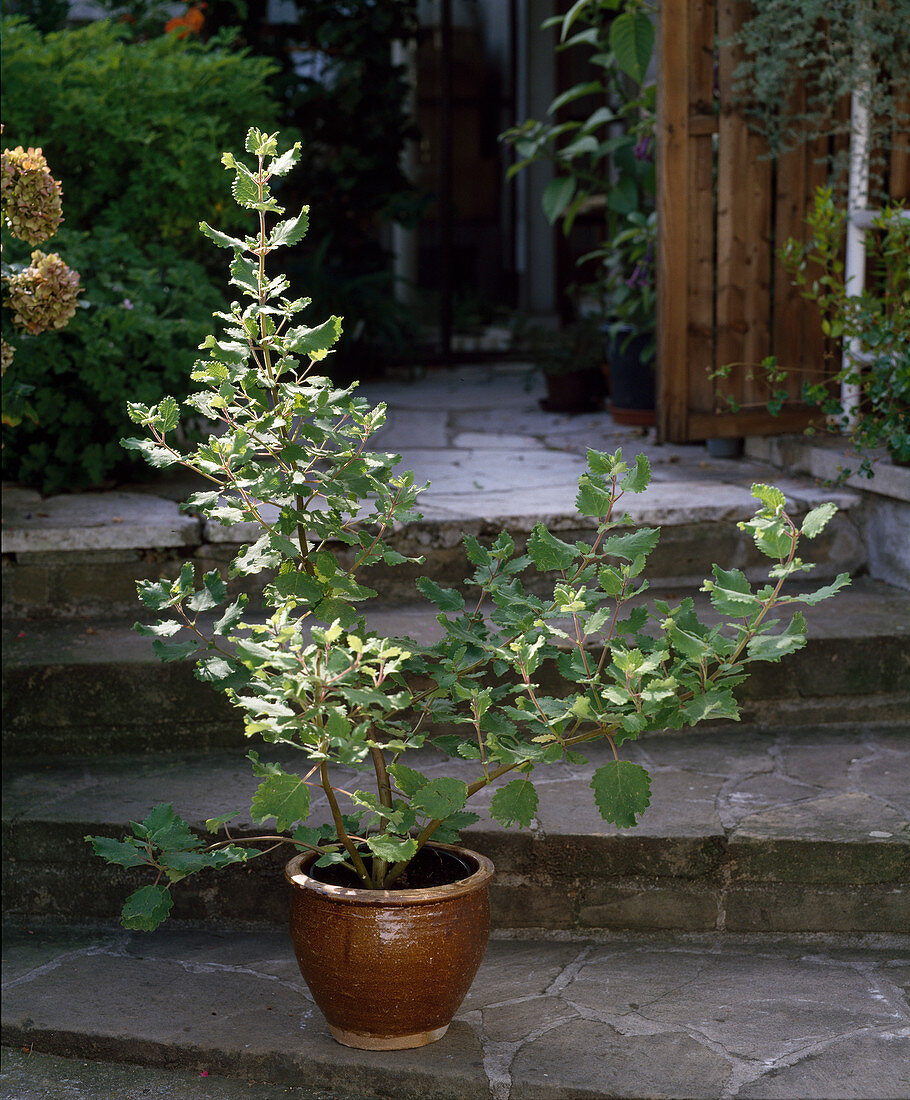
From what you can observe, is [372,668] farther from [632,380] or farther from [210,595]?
[632,380]

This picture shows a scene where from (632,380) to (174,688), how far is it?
280cm

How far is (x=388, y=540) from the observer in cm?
337

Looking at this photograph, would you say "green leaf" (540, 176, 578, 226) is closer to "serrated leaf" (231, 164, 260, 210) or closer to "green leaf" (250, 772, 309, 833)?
"serrated leaf" (231, 164, 260, 210)

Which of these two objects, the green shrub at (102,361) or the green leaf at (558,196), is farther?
the green leaf at (558,196)

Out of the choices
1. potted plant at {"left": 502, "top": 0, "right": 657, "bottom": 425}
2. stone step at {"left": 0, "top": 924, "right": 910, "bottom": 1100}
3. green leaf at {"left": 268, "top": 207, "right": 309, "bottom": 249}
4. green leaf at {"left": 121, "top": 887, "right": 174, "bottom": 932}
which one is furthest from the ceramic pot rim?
potted plant at {"left": 502, "top": 0, "right": 657, "bottom": 425}

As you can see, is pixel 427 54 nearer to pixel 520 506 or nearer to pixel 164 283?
Result: pixel 164 283

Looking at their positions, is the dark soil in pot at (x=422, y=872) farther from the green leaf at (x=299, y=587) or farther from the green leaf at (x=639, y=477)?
the green leaf at (x=639, y=477)

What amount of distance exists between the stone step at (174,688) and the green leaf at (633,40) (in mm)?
2239

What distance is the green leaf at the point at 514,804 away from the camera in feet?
6.10

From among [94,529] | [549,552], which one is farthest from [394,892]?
[94,529]

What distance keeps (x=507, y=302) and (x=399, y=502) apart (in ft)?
25.0

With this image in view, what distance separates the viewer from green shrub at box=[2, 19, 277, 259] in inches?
152

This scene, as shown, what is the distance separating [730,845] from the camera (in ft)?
7.96

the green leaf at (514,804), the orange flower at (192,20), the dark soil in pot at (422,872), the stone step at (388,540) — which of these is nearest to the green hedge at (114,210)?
the stone step at (388,540)
